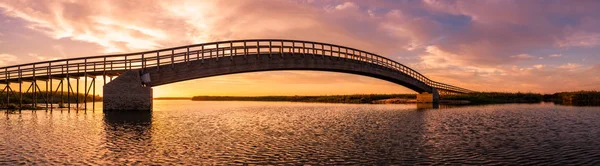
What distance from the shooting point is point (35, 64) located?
130 feet

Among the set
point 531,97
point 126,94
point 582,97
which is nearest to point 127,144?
point 126,94

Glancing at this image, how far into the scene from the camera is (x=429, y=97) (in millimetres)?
69688

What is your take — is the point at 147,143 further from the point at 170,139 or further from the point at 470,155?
the point at 470,155

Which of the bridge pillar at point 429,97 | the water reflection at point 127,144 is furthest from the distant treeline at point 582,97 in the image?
the water reflection at point 127,144

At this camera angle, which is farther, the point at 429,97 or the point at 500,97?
the point at 500,97

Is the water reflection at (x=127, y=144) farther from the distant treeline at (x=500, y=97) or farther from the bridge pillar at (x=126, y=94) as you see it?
the distant treeline at (x=500, y=97)

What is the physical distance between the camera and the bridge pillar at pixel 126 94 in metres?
36.4

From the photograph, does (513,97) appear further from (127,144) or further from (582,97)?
(127,144)

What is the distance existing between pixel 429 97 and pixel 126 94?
5000cm

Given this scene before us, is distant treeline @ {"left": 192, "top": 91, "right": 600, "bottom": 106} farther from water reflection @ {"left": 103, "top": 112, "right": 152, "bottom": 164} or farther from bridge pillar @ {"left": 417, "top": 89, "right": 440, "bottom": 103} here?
water reflection @ {"left": 103, "top": 112, "right": 152, "bottom": 164}

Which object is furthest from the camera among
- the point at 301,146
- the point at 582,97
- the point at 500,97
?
the point at 500,97

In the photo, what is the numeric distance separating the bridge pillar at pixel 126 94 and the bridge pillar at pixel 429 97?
48.3 m

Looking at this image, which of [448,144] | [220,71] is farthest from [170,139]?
[220,71]

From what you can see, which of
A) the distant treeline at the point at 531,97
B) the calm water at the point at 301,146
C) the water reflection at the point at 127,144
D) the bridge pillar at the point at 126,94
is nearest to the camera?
the calm water at the point at 301,146
